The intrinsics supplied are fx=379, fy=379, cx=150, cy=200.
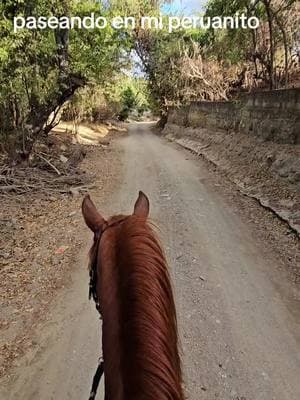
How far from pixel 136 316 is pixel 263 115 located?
964 centimetres

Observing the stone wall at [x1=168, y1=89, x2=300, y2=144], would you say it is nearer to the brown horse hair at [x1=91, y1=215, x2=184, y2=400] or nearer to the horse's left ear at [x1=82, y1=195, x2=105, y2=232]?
the horse's left ear at [x1=82, y1=195, x2=105, y2=232]

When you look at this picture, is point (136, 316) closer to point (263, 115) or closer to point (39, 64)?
point (263, 115)

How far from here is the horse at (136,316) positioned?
1.30m

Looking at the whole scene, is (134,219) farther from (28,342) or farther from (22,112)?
(22,112)

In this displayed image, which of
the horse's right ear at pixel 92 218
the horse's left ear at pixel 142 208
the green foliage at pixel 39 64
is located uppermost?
the green foliage at pixel 39 64

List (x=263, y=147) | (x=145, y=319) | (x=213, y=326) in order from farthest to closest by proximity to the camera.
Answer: (x=263, y=147)
(x=213, y=326)
(x=145, y=319)

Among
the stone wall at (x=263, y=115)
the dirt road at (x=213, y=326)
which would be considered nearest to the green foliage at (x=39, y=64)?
the stone wall at (x=263, y=115)

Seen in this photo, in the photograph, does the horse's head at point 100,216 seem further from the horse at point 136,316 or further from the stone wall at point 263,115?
the stone wall at point 263,115

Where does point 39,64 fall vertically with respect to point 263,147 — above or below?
above

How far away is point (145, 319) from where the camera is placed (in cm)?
140

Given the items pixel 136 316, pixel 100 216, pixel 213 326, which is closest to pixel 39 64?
pixel 213 326

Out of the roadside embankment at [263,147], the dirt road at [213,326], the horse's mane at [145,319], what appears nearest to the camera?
the horse's mane at [145,319]

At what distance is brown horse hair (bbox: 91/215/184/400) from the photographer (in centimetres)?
129

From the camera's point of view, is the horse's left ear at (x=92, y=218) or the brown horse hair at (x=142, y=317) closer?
the brown horse hair at (x=142, y=317)
